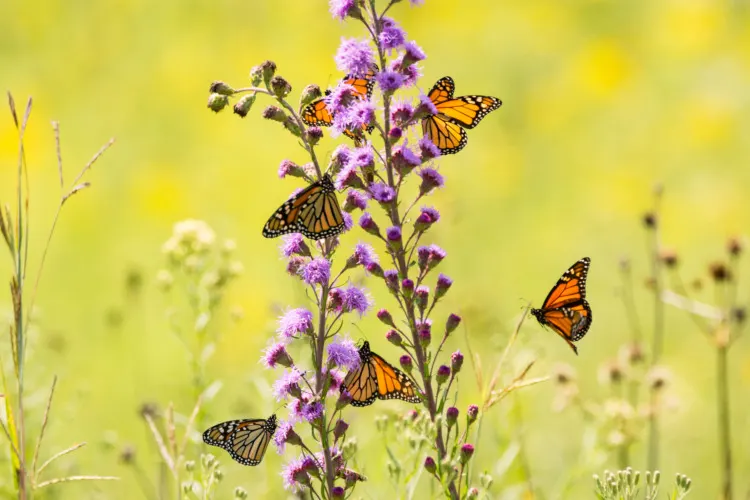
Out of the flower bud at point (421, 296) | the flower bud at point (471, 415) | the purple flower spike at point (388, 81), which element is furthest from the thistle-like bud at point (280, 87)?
the flower bud at point (471, 415)

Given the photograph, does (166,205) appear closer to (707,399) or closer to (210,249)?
(210,249)

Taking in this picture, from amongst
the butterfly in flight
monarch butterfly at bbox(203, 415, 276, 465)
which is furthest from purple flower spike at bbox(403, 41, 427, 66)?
monarch butterfly at bbox(203, 415, 276, 465)

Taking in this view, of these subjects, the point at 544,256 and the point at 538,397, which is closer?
the point at 538,397

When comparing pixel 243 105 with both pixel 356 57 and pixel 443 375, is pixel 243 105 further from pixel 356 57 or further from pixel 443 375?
pixel 443 375

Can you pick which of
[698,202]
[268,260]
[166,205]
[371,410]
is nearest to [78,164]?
[166,205]

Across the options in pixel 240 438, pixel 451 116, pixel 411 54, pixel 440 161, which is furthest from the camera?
pixel 440 161

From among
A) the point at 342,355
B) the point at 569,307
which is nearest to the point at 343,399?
the point at 342,355
